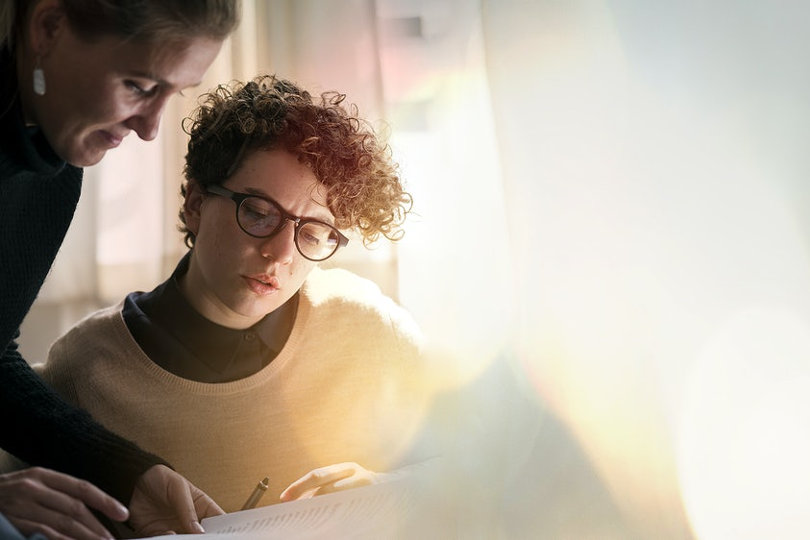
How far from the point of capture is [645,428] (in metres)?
1.21

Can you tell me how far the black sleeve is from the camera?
98 centimetres

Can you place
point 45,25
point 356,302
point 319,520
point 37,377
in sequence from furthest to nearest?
point 356,302
point 37,377
point 319,520
point 45,25

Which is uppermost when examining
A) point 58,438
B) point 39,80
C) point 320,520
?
point 39,80

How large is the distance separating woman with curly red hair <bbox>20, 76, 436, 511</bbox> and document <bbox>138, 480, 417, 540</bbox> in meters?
0.08

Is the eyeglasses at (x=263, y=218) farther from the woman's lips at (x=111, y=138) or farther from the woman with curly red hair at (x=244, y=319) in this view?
the woman's lips at (x=111, y=138)

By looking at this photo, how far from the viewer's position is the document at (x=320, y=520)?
91 cm

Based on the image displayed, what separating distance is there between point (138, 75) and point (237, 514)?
49 centimetres

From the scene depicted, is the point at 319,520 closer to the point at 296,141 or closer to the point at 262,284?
the point at 262,284

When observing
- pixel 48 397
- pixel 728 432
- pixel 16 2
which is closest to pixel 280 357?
pixel 48 397

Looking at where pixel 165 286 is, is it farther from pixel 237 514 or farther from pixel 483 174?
pixel 483 174

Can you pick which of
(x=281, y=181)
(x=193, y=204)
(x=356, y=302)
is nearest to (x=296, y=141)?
(x=281, y=181)

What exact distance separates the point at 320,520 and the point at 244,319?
297 millimetres

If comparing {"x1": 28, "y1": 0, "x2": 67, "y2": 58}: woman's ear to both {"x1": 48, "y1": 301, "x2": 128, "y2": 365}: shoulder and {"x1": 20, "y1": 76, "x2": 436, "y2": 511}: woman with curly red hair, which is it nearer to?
{"x1": 20, "y1": 76, "x2": 436, "y2": 511}: woman with curly red hair

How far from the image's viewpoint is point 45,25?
→ 0.83 meters
